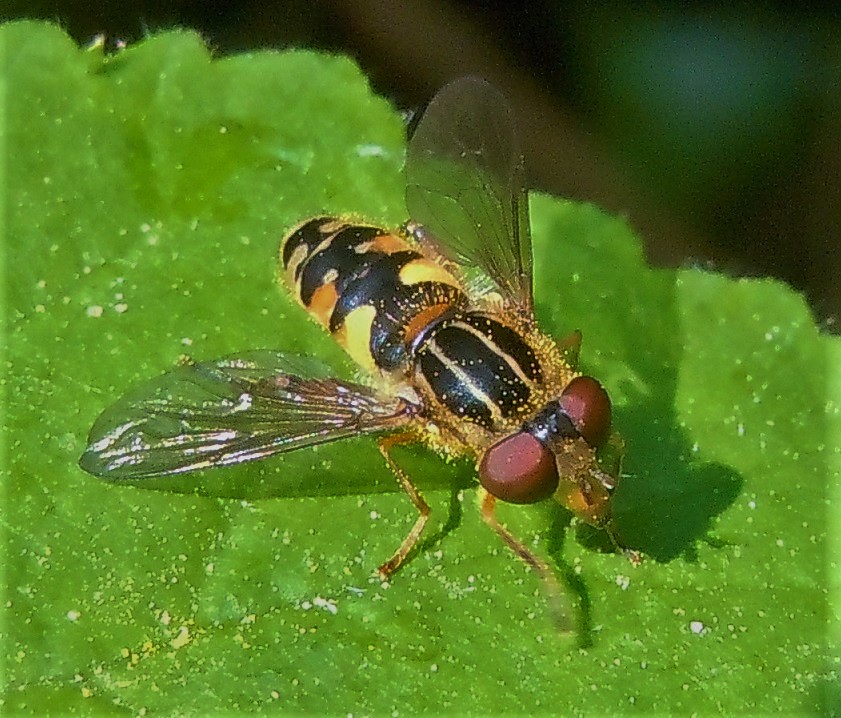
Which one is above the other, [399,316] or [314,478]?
[399,316]

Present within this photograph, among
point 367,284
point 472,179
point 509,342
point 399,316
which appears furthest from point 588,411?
point 472,179

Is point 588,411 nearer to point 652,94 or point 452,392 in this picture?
point 452,392

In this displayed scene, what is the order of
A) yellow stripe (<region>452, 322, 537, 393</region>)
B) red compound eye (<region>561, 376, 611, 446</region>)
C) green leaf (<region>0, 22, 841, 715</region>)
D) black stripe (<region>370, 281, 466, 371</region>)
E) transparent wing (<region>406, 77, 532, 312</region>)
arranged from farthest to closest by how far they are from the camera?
1. transparent wing (<region>406, 77, 532, 312</region>)
2. black stripe (<region>370, 281, 466, 371</region>)
3. yellow stripe (<region>452, 322, 537, 393</region>)
4. red compound eye (<region>561, 376, 611, 446</region>)
5. green leaf (<region>0, 22, 841, 715</region>)

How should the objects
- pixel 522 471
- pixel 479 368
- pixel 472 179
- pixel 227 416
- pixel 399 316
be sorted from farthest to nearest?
1. pixel 472 179
2. pixel 399 316
3. pixel 479 368
4. pixel 227 416
5. pixel 522 471

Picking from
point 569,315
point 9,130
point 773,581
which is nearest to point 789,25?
point 569,315

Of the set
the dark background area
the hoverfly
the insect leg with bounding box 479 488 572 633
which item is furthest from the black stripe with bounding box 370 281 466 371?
the dark background area

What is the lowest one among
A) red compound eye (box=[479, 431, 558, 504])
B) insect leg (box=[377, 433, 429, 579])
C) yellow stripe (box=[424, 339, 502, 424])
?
insect leg (box=[377, 433, 429, 579])

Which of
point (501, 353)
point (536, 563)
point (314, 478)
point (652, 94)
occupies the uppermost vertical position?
point (652, 94)

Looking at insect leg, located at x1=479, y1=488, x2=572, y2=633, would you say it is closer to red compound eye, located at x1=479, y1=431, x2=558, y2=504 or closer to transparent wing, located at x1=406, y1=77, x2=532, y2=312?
red compound eye, located at x1=479, y1=431, x2=558, y2=504
